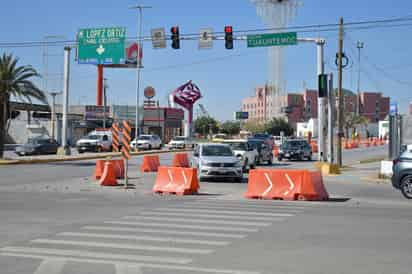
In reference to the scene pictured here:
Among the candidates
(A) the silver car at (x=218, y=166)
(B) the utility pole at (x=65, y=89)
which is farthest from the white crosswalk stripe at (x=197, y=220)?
(B) the utility pole at (x=65, y=89)

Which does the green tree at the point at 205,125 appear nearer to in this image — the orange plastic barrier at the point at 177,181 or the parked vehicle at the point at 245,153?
the parked vehicle at the point at 245,153

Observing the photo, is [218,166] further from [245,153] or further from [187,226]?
[187,226]

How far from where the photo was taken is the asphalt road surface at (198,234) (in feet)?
26.6

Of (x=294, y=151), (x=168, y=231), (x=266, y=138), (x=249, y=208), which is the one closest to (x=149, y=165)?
(x=249, y=208)

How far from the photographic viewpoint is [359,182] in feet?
82.3

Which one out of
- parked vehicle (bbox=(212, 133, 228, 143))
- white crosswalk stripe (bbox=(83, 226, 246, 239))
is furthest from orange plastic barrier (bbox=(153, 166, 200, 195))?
parked vehicle (bbox=(212, 133, 228, 143))

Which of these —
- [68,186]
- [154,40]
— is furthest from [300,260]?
[154,40]

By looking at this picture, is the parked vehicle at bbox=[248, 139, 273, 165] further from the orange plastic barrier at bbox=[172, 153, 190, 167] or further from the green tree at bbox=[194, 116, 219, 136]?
the green tree at bbox=[194, 116, 219, 136]

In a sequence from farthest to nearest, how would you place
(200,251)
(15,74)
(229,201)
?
(15,74) → (229,201) → (200,251)

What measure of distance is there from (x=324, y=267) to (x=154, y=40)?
77.1ft

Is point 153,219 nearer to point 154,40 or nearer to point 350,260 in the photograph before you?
point 350,260

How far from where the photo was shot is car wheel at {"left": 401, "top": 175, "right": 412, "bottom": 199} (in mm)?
18125

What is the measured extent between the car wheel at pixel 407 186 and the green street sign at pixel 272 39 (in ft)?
42.1

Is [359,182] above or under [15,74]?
under
